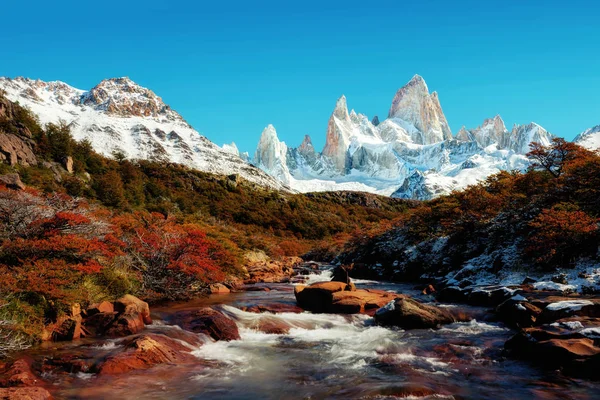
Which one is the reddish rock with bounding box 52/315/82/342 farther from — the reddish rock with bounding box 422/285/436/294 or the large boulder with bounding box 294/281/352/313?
the reddish rock with bounding box 422/285/436/294

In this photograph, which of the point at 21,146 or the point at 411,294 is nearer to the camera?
the point at 411,294

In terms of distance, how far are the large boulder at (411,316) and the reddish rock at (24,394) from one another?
11463mm

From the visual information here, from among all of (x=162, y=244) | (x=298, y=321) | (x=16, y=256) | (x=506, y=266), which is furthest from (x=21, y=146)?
(x=506, y=266)

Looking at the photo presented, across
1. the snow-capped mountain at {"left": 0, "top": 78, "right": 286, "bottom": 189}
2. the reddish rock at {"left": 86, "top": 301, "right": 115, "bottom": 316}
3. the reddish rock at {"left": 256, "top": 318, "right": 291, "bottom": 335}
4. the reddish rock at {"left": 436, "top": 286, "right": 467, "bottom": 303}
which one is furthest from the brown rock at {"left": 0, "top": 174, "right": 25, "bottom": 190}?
the snow-capped mountain at {"left": 0, "top": 78, "right": 286, "bottom": 189}

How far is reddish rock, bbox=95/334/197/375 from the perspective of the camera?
9.41 metres

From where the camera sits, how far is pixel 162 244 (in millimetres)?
20312

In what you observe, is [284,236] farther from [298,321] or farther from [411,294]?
[298,321]

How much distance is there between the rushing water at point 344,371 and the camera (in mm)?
8188

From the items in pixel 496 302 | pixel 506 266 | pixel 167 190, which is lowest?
pixel 496 302

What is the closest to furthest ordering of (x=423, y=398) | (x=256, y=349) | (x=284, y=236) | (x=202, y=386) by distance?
(x=423, y=398), (x=202, y=386), (x=256, y=349), (x=284, y=236)

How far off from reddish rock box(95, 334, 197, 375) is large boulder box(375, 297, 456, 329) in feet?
25.7

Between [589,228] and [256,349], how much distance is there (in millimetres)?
16626

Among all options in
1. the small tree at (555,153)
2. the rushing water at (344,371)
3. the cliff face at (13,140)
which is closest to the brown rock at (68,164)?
the cliff face at (13,140)

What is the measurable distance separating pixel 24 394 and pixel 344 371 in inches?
279
